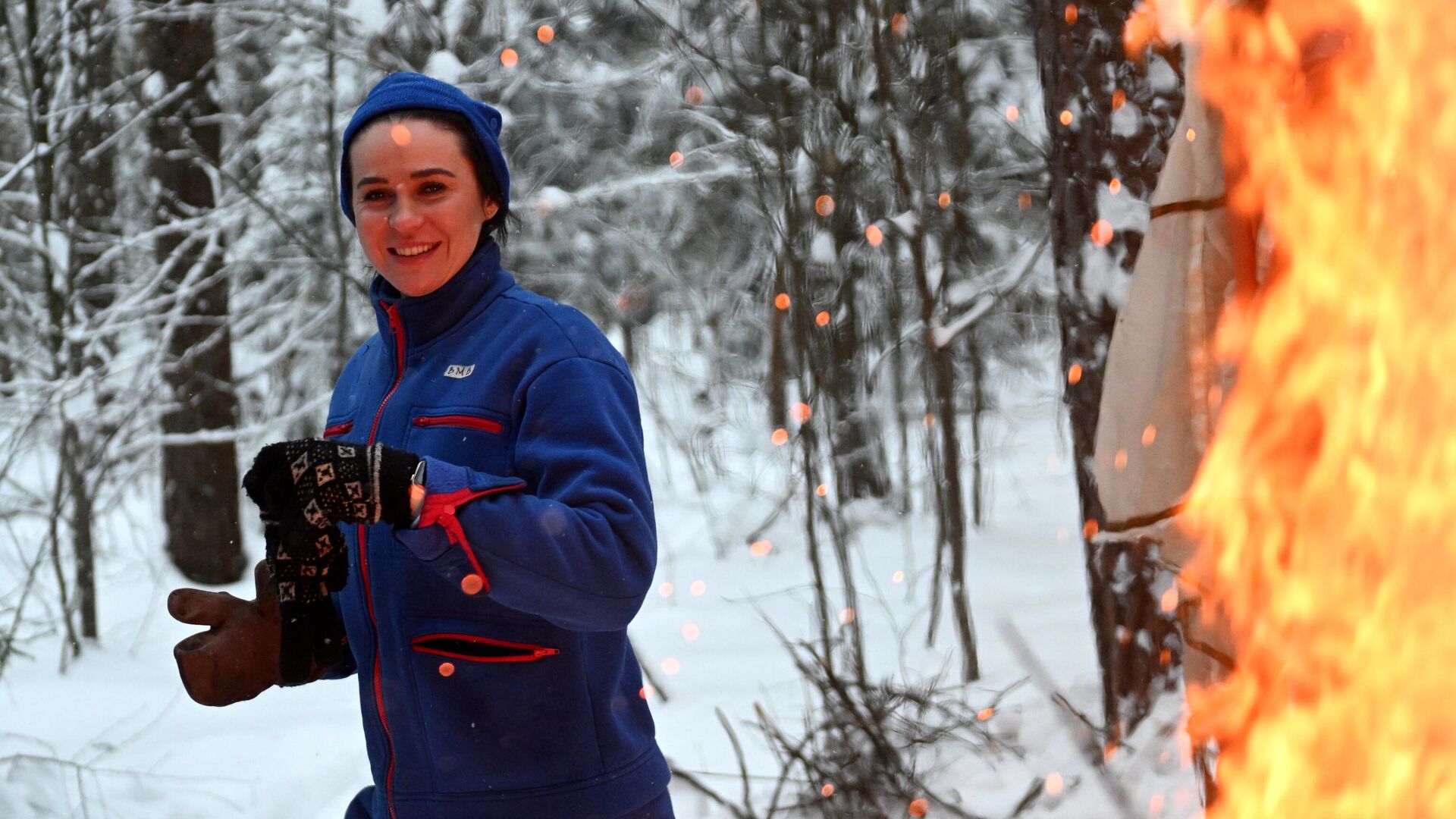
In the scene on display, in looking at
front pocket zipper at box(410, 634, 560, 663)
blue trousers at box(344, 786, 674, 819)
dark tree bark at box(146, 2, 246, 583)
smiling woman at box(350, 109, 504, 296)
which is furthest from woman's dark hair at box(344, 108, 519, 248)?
dark tree bark at box(146, 2, 246, 583)

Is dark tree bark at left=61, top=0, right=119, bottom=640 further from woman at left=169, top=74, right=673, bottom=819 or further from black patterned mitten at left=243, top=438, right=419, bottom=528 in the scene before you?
black patterned mitten at left=243, top=438, right=419, bottom=528

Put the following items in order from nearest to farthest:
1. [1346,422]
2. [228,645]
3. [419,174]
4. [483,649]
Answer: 1. [483,649]
2. [419,174]
3. [228,645]
4. [1346,422]

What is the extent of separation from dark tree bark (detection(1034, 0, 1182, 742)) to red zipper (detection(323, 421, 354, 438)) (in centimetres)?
284

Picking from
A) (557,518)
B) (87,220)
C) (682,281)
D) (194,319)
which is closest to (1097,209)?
(557,518)

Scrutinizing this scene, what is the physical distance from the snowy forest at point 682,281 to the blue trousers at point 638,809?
6.99 ft

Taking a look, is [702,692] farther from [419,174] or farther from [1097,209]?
[419,174]

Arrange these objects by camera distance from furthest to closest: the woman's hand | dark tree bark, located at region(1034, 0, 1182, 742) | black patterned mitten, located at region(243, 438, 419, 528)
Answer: dark tree bark, located at region(1034, 0, 1182, 742) < the woman's hand < black patterned mitten, located at region(243, 438, 419, 528)

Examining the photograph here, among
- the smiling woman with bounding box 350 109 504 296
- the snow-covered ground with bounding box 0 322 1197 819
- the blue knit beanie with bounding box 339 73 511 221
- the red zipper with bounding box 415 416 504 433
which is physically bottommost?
the snow-covered ground with bounding box 0 322 1197 819

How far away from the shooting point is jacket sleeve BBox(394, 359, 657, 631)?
153 centimetres

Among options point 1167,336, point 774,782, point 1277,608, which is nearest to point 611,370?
point 1167,336

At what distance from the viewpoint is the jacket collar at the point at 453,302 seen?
1865 mm

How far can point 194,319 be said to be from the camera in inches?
304

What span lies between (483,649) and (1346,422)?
1.84 m

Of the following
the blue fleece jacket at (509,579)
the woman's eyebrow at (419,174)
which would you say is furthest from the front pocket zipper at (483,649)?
the woman's eyebrow at (419,174)
